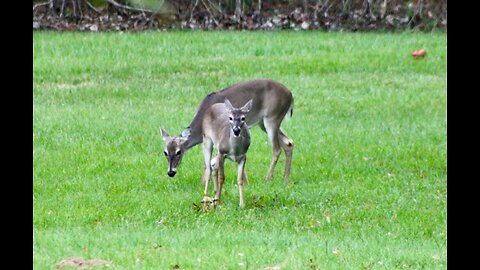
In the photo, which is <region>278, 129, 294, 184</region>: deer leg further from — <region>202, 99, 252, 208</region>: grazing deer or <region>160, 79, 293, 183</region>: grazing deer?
<region>202, 99, 252, 208</region>: grazing deer

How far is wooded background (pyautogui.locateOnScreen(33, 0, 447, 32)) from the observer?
24.2 m

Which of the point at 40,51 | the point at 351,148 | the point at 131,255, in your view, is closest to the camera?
the point at 131,255

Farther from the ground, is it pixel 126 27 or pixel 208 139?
pixel 208 139

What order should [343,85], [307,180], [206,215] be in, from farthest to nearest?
[343,85] < [307,180] < [206,215]

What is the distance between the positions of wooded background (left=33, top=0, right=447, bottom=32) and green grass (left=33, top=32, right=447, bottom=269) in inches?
46.9

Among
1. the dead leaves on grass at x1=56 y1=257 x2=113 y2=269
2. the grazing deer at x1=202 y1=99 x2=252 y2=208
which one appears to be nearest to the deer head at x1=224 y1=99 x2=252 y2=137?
the grazing deer at x1=202 y1=99 x2=252 y2=208

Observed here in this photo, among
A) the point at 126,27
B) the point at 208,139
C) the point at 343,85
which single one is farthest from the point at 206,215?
the point at 126,27

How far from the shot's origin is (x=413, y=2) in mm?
25109

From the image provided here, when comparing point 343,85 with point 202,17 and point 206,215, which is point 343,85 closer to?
point 202,17

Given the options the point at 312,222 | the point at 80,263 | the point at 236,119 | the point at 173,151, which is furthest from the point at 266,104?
the point at 80,263

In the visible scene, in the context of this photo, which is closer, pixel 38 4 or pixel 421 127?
pixel 421 127

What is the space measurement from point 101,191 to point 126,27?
12.4 m

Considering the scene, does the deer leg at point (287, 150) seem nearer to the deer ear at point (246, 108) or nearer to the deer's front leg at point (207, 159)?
the deer's front leg at point (207, 159)

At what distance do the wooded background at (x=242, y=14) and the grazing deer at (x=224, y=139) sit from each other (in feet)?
40.1
